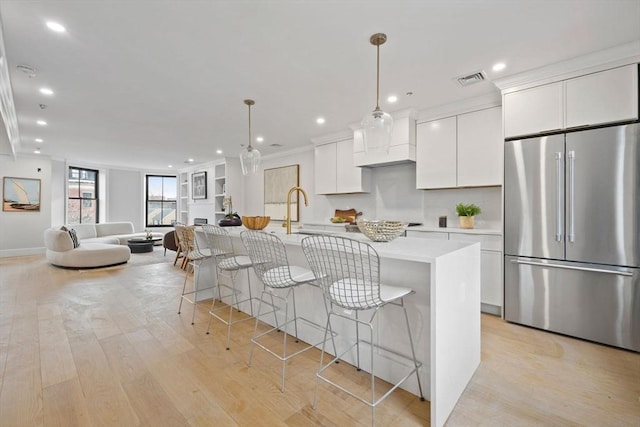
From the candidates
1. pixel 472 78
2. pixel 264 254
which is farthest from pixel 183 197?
pixel 472 78

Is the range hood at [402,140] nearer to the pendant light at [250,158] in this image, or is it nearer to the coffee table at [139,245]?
the pendant light at [250,158]

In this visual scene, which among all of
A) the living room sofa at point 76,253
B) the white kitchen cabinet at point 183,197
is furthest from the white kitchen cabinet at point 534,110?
the white kitchen cabinet at point 183,197

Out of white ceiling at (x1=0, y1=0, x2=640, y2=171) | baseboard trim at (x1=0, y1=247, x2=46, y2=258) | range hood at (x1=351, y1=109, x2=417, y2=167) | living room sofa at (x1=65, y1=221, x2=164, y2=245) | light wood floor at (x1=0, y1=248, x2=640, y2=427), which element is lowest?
light wood floor at (x1=0, y1=248, x2=640, y2=427)

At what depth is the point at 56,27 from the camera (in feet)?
7.30

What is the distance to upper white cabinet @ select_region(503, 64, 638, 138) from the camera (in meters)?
2.52

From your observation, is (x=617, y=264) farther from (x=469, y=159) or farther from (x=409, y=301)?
(x=409, y=301)

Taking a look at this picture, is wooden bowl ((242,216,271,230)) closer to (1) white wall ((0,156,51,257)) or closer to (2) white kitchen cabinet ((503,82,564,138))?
(2) white kitchen cabinet ((503,82,564,138))

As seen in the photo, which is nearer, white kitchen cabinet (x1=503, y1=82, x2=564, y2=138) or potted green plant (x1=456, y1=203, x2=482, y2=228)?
white kitchen cabinet (x1=503, y1=82, x2=564, y2=138)

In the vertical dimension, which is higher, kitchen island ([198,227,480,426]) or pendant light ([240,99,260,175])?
pendant light ([240,99,260,175])

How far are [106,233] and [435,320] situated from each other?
919cm

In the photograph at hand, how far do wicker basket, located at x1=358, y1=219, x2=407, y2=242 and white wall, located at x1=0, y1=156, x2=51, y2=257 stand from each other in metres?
8.91

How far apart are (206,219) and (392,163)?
5.96 m

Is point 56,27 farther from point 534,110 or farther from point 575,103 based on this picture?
point 575,103

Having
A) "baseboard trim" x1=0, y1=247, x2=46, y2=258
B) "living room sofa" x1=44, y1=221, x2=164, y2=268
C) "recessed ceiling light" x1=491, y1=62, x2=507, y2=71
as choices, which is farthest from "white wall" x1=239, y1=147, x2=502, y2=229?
"baseboard trim" x1=0, y1=247, x2=46, y2=258
